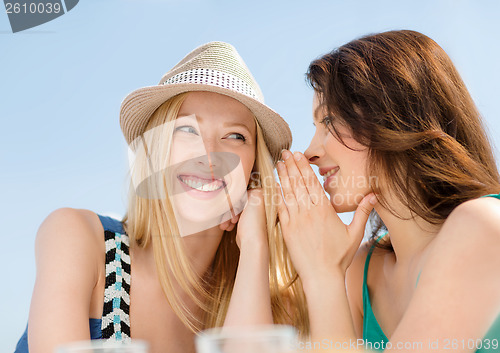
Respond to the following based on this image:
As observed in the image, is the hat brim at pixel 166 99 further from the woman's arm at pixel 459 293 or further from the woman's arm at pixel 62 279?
the woman's arm at pixel 459 293

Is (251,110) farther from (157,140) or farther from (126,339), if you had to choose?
(126,339)

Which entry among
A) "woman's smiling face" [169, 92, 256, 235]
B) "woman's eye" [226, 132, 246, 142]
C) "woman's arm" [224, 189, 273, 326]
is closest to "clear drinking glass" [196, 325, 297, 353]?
"woman's arm" [224, 189, 273, 326]

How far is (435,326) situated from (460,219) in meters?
Answer: 0.35

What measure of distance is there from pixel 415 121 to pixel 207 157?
911 millimetres

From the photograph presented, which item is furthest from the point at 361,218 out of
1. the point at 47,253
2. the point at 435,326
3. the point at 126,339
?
the point at 47,253

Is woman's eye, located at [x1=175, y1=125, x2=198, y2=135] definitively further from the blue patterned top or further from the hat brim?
the blue patterned top

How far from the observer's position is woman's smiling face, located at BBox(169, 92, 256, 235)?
2230mm

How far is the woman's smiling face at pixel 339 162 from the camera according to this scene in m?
2.00

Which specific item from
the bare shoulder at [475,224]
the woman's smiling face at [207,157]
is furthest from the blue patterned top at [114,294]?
the bare shoulder at [475,224]

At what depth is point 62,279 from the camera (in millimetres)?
1806

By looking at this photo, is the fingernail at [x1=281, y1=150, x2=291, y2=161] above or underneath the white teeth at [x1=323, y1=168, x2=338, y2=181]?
above

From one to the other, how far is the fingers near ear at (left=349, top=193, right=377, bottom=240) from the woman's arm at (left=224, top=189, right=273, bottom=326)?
41 cm

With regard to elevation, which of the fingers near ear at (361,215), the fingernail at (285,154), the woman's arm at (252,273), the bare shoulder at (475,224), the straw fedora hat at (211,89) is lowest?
the woman's arm at (252,273)

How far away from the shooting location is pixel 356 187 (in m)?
2.04
